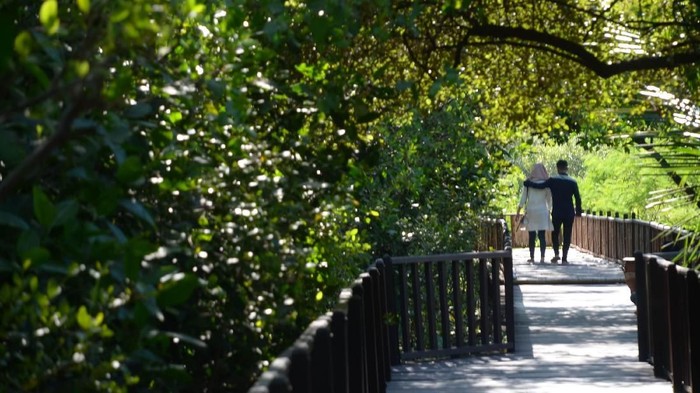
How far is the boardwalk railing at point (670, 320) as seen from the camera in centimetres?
992

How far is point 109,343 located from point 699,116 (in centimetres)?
597

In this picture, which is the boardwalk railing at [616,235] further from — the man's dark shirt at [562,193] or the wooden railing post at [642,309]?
the wooden railing post at [642,309]

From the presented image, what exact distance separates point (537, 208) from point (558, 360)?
576 inches

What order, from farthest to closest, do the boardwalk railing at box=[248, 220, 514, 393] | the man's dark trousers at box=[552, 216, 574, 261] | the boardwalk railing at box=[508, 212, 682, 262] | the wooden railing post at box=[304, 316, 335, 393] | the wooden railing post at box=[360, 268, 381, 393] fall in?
the man's dark trousers at box=[552, 216, 574, 261] < the boardwalk railing at box=[508, 212, 682, 262] < the wooden railing post at box=[360, 268, 381, 393] < the wooden railing post at box=[304, 316, 335, 393] < the boardwalk railing at box=[248, 220, 514, 393]

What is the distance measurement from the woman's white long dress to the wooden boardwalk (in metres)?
5.55

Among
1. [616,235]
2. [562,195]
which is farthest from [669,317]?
[616,235]

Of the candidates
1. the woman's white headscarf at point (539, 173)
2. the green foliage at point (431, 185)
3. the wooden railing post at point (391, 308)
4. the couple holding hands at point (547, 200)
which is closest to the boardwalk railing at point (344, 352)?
the wooden railing post at point (391, 308)

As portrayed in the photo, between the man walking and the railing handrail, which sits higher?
the man walking

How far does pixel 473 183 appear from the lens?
19938 millimetres

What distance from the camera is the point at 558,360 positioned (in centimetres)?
1370

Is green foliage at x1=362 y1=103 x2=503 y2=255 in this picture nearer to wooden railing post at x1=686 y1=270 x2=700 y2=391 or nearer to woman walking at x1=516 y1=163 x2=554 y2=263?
wooden railing post at x1=686 y1=270 x2=700 y2=391

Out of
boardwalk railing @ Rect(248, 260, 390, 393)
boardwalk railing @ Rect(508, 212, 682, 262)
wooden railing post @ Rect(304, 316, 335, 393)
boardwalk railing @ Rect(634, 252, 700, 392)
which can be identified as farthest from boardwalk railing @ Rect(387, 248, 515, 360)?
wooden railing post @ Rect(304, 316, 335, 393)

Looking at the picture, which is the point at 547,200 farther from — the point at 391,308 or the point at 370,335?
the point at 370,335

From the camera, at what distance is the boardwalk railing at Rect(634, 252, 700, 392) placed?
32.6ft
